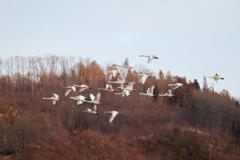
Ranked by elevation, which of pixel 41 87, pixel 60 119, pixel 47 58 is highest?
pixel 47 58

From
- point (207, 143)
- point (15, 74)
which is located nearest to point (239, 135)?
point (207, 143)

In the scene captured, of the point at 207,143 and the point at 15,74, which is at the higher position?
the point at 15,74

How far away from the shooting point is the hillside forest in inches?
1690

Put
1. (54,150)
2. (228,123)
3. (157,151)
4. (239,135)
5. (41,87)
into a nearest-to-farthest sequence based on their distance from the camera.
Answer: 1. (54,150)
2. (157,151)
3. (239,135)
4. (228,123)
5. (41,87)

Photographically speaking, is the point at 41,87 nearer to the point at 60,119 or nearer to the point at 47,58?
the point at 47,58

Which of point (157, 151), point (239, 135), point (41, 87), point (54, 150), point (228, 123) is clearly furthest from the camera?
point (41, 87)

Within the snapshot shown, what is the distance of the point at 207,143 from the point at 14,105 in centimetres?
3483

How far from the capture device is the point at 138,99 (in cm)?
6762

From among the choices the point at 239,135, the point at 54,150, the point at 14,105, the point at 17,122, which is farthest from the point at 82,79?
the point at 239,135

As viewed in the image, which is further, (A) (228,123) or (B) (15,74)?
(B) (15,74)

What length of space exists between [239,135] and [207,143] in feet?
26.1

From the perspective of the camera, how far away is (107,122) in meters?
56.2

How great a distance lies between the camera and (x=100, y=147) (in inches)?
1718

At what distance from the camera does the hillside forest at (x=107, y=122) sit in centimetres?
4294
